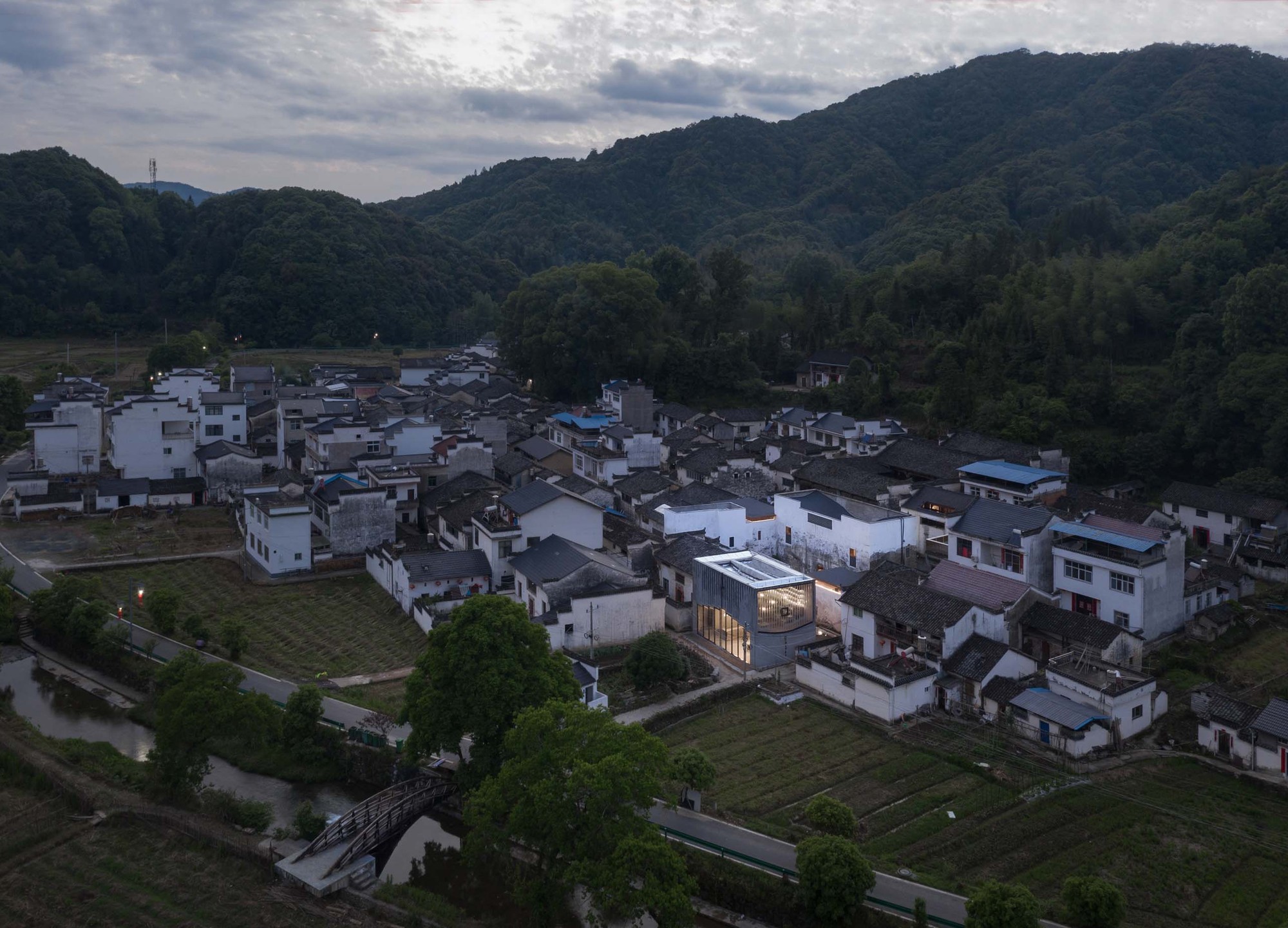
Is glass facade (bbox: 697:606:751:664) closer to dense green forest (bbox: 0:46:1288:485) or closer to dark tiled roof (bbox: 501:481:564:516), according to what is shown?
dark tiled roof (bbox: 501:481:564:516)

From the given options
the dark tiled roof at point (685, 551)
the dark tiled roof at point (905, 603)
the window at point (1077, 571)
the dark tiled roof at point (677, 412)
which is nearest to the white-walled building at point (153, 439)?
the dark tiled roof at point (677, 412)

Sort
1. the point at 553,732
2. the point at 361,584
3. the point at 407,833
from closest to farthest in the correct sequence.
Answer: the point at 553,732, the point at 407,833, the point at 361,584

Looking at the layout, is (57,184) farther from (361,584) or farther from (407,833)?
(407,833)

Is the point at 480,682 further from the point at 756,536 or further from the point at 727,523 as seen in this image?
the point at 756,536

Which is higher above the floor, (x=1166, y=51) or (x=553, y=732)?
(x=1166, y=51)

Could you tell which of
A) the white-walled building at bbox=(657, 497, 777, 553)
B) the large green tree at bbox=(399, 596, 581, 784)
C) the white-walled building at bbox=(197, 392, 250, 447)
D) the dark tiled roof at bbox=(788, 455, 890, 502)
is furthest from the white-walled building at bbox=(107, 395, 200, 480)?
the large green tree at bbox=(399, 596, 581, 784)

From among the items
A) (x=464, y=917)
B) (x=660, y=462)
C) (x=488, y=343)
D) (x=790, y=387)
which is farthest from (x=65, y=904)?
(x=488, y=343)

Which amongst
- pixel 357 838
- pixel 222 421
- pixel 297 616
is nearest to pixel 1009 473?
pixel 297 616
